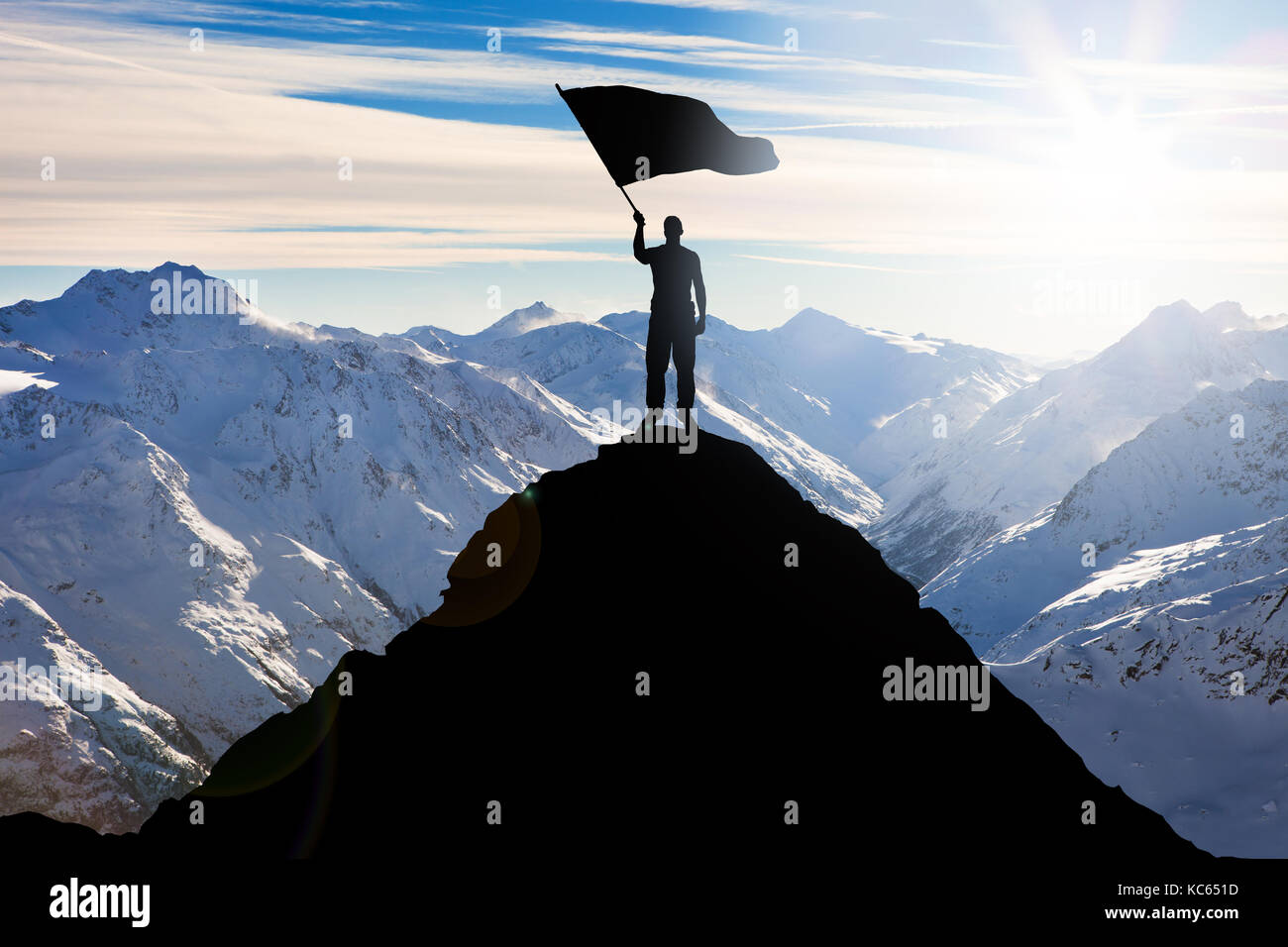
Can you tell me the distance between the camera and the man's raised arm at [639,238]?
25.1m

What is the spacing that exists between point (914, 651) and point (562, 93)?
15590mm

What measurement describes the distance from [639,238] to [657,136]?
2.59m

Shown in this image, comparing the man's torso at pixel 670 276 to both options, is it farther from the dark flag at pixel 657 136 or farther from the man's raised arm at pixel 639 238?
the dark flag at pixel 657 136

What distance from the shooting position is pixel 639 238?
25.3 meters

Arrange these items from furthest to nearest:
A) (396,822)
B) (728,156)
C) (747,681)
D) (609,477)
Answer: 1. (728,156)
2. (609,477)
3. (747,681)
4. (396,822)

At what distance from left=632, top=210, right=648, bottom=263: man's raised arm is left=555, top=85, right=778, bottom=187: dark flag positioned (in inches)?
35.8

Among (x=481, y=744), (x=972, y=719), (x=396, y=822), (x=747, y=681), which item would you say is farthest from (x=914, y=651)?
(x=396, y=822)

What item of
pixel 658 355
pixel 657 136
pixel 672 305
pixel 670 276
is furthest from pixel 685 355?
pixel 657 136

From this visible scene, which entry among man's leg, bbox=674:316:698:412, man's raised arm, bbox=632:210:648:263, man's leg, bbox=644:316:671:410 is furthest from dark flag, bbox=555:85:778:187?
man's leg, bbox=674:316:698:412

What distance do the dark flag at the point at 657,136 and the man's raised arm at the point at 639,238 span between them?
91 centimetres

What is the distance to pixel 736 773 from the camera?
19.1 metres

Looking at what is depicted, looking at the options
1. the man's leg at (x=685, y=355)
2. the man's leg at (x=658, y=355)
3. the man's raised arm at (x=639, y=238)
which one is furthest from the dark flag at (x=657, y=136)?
the man's leg at (x=685, y=355)
